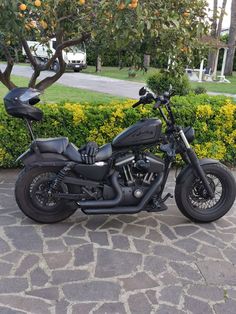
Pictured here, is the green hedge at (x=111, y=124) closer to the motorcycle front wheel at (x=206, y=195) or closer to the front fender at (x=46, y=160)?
the front fender at (x=46, y=160)

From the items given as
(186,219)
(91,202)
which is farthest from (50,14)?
(186,219)

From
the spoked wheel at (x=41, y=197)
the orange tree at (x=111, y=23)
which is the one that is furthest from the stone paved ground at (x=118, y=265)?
the orange tree at (x=111, y=23)

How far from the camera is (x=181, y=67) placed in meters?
5.27

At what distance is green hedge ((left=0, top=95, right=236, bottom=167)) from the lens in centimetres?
568

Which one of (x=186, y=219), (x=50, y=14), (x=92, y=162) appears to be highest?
(x=50, y=14)

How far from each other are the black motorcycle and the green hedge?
5.54ft

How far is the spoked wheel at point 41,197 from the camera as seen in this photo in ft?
13.2

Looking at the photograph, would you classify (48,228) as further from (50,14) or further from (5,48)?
(5,48)

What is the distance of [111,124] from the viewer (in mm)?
5879

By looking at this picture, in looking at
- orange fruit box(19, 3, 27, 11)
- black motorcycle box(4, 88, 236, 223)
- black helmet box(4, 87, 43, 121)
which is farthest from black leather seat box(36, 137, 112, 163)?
orange fruit box(19, 3, 27, 11)

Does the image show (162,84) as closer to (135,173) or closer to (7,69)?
(7,69)

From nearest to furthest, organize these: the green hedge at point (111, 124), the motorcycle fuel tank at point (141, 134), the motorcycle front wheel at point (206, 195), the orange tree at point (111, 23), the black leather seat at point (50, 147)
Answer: the orange tree at point (111, 23), the motorcycle fuel tank at point (141, 134), the black leather seat at point (50, 147), the motorcycle front wheel at point (206, 195), the green hedge at point (111, 124)

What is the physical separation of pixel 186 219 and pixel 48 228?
5.13ft

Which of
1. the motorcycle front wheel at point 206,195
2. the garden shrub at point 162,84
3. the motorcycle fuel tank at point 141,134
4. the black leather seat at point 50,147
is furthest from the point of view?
the garden shrub at point 162,84
